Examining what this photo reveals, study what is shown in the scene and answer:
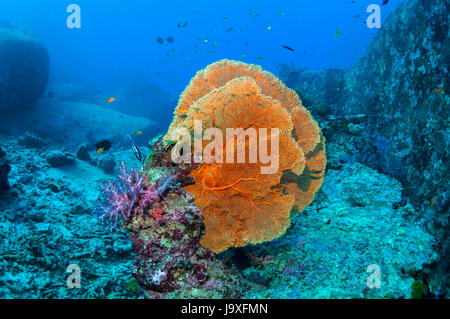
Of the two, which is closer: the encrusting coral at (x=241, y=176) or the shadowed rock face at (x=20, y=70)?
the encrusting coral at (x=241, y=176)

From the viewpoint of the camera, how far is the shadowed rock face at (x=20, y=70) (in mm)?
12609

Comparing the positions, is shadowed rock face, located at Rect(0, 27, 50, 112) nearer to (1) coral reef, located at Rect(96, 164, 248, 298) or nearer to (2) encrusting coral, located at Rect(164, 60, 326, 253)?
(1) coral reef, located at Rect(96, 164, 248, 298)

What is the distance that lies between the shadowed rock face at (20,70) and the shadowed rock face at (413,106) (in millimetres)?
16803

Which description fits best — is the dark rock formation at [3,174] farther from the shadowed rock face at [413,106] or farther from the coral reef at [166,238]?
the shadowed rock face at [413,106]

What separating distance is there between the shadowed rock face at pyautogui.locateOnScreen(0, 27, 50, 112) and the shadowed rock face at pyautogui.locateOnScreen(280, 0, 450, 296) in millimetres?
16803

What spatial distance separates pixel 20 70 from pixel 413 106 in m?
18.4

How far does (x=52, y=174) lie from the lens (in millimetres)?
6215

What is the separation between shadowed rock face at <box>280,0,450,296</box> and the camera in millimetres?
3377

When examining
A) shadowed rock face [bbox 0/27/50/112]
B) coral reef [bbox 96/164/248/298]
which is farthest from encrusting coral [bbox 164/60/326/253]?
shadowed rock face [bbox 0/27/50/112]

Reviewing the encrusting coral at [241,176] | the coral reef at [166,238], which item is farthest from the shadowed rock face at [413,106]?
the coral reef at [166,238]

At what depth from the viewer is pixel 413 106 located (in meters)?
4.25

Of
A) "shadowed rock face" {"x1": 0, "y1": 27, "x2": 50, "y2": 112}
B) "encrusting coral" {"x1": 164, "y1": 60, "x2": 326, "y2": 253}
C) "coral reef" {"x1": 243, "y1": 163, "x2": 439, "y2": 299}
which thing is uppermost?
"shadowed rock face" {"x1": 0, "y1": 27, "x2": 50, "y2": 112}

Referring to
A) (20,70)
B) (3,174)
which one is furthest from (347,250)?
(20,70)
